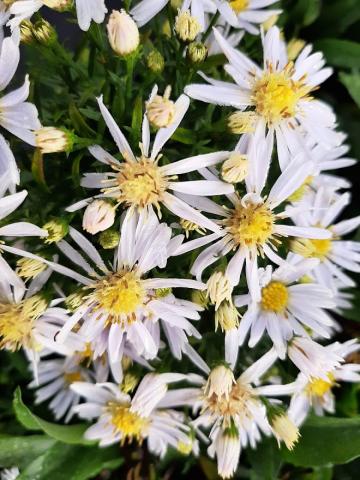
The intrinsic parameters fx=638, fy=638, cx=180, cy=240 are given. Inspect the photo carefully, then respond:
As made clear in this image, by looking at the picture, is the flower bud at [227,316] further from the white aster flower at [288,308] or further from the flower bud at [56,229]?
the flower bud at [56,229]

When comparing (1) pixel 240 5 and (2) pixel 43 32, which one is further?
(1) pixel 240 5

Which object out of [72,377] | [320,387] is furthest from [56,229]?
[320,387]

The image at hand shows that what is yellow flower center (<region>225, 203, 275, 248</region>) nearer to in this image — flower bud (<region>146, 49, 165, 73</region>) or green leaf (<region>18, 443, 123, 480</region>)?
flower bud (<region>146, 49, 165, 73</region>)

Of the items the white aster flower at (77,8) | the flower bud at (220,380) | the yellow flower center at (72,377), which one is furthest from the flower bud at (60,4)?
the yellow flower center at (72,377)

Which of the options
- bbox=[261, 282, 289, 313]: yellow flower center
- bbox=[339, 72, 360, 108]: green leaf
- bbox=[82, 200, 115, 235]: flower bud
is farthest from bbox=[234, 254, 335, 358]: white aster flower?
bbox=[339, 72, 360, 108]: green leaf

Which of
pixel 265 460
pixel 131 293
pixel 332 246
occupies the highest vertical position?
pixel 131 293

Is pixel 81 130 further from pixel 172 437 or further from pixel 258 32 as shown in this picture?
pixel 172 437

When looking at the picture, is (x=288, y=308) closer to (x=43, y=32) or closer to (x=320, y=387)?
(x=320, y=387)
